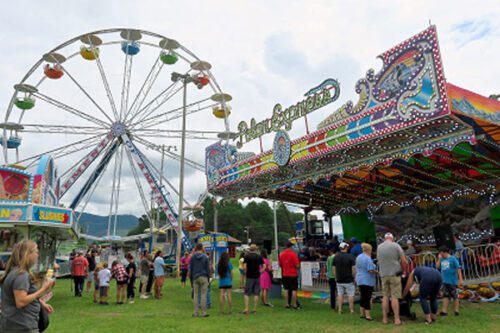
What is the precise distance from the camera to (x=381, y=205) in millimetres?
15766

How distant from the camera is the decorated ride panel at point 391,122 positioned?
7.27 m

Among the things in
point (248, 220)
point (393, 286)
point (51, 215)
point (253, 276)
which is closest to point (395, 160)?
point (393, 286)

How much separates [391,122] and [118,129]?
20.5 metres

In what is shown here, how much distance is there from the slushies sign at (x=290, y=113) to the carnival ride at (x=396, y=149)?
0.14m

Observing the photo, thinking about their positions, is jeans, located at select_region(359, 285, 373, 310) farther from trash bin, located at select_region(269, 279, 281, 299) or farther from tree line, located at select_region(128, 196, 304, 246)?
tree line, located at select_region(128, 196, 304, 246)

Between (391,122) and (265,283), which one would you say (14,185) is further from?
(391,122)

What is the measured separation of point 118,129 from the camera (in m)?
25.3

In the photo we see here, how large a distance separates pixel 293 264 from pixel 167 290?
20.0ft

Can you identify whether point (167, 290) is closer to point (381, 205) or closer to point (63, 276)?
point (381, 205)

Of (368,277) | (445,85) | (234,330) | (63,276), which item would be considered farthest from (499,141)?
(63,276)

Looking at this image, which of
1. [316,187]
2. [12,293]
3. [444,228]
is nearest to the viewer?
[12,293]

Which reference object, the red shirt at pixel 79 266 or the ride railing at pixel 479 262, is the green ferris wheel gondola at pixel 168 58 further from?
the ride railing at pixel 479 262

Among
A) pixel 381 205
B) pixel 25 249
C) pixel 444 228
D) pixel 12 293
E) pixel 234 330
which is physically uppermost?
pixel 381 205

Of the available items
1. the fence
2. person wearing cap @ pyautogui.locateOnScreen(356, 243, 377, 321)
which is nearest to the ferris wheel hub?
the fence
